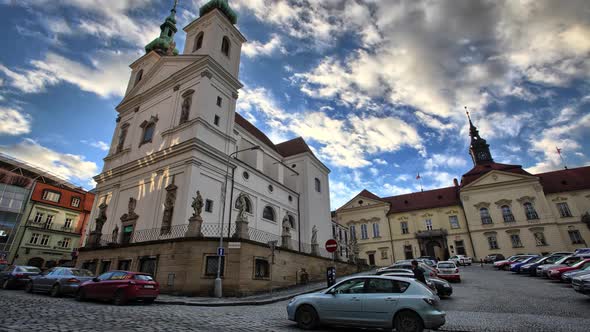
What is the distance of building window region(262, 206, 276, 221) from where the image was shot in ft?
85.9

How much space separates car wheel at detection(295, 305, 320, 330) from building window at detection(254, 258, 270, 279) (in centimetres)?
885

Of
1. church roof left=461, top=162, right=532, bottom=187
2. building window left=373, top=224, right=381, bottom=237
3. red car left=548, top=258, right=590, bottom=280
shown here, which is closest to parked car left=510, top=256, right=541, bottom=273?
red car left=548, top=258, right=590, bottom=280

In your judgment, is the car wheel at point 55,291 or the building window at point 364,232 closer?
the car wheel at point 55,291

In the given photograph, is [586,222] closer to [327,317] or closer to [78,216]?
[327,317]

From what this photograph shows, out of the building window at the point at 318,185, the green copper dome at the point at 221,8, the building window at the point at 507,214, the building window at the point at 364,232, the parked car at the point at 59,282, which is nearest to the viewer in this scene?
the parked car at the point at 59,282

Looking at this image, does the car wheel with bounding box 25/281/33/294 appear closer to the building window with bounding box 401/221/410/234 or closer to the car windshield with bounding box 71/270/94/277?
the car windshield with bounding box 71/270/94/277

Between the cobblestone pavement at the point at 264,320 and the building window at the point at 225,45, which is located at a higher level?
the building window at the point at 225,45

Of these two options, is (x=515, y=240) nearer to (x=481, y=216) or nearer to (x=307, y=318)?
(x=481, y=216)

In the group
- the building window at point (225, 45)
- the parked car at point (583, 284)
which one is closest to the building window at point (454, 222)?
the parked car at point (583, 284)

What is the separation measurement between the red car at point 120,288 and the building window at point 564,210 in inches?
2065

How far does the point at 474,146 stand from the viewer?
5528cm

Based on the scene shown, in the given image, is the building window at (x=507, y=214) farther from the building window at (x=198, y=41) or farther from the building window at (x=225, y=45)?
the building window at (x=198, y=41)

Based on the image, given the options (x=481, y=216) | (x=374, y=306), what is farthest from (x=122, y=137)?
(x=481, y=216)

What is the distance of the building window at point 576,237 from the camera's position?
1559 inches
